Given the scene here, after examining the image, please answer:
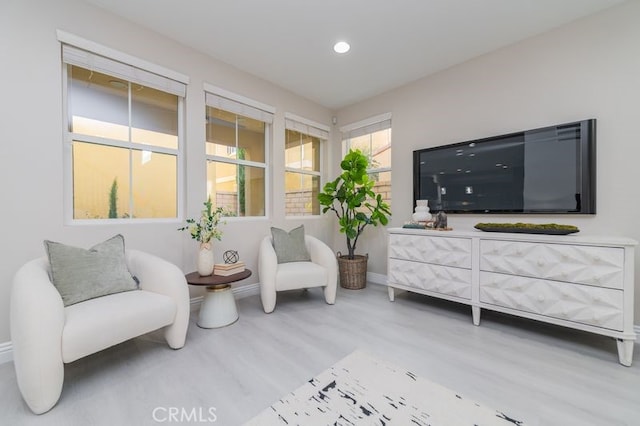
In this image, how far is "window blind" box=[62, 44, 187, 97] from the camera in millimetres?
2064

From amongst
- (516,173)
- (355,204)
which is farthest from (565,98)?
(355,204)

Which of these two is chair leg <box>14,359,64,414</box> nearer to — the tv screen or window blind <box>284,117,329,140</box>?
window blind <box>284,117,329,140</box>

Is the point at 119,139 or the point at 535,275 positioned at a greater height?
the point at 119,139

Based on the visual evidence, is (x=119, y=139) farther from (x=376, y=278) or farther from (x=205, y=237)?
(x=376, y=278)

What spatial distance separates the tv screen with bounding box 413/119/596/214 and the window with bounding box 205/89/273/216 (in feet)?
6.61

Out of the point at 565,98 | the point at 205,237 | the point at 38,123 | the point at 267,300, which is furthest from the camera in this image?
the point at 267,300

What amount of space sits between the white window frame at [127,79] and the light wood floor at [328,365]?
1083mm

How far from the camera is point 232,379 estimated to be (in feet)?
5.29

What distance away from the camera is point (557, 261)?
1982 millimetres

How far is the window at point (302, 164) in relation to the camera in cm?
381

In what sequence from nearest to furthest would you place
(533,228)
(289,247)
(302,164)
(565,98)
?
1. (533,228)
2. (565,98)
3. (289,247)
4. (302,164)

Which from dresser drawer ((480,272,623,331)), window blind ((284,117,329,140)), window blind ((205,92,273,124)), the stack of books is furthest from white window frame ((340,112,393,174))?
the stack of books

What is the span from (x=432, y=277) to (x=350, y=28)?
2.50 metres

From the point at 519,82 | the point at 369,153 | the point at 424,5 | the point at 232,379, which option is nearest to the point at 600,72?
the point at 519,82
